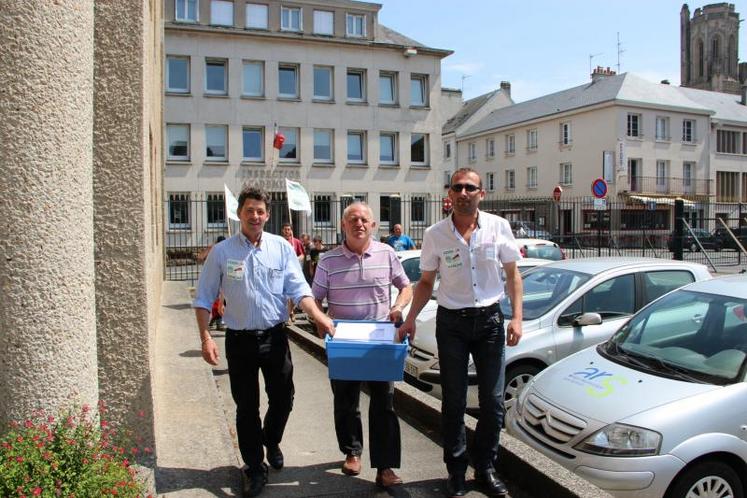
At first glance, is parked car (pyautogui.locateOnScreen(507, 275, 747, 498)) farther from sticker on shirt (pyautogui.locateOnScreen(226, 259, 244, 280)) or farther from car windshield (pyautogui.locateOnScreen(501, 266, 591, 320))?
sticker on shirt (pyautogui.locateOnScreen(226, 259, 244, 280))

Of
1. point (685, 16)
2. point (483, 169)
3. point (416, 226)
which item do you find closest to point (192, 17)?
point (416, 226)

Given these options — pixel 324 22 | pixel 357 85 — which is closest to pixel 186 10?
pixel 324 22

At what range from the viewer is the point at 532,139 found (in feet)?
174

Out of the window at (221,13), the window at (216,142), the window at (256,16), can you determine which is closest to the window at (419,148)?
the window at (256,16)

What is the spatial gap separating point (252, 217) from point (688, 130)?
173 feet

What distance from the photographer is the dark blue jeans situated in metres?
4.26

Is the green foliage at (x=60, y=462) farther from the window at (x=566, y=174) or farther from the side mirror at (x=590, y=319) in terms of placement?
the window at (x=566, y=174)

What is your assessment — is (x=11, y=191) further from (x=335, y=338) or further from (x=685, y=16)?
(x=685, y=16)

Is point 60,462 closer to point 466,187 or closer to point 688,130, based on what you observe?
point 466,187

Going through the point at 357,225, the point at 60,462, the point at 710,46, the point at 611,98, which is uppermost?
the point at 710,46

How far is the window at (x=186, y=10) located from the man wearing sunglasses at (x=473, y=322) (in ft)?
112

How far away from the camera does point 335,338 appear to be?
424 cm

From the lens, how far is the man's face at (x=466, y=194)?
4270 mm

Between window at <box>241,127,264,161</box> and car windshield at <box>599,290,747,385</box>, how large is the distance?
31767 millimetres
